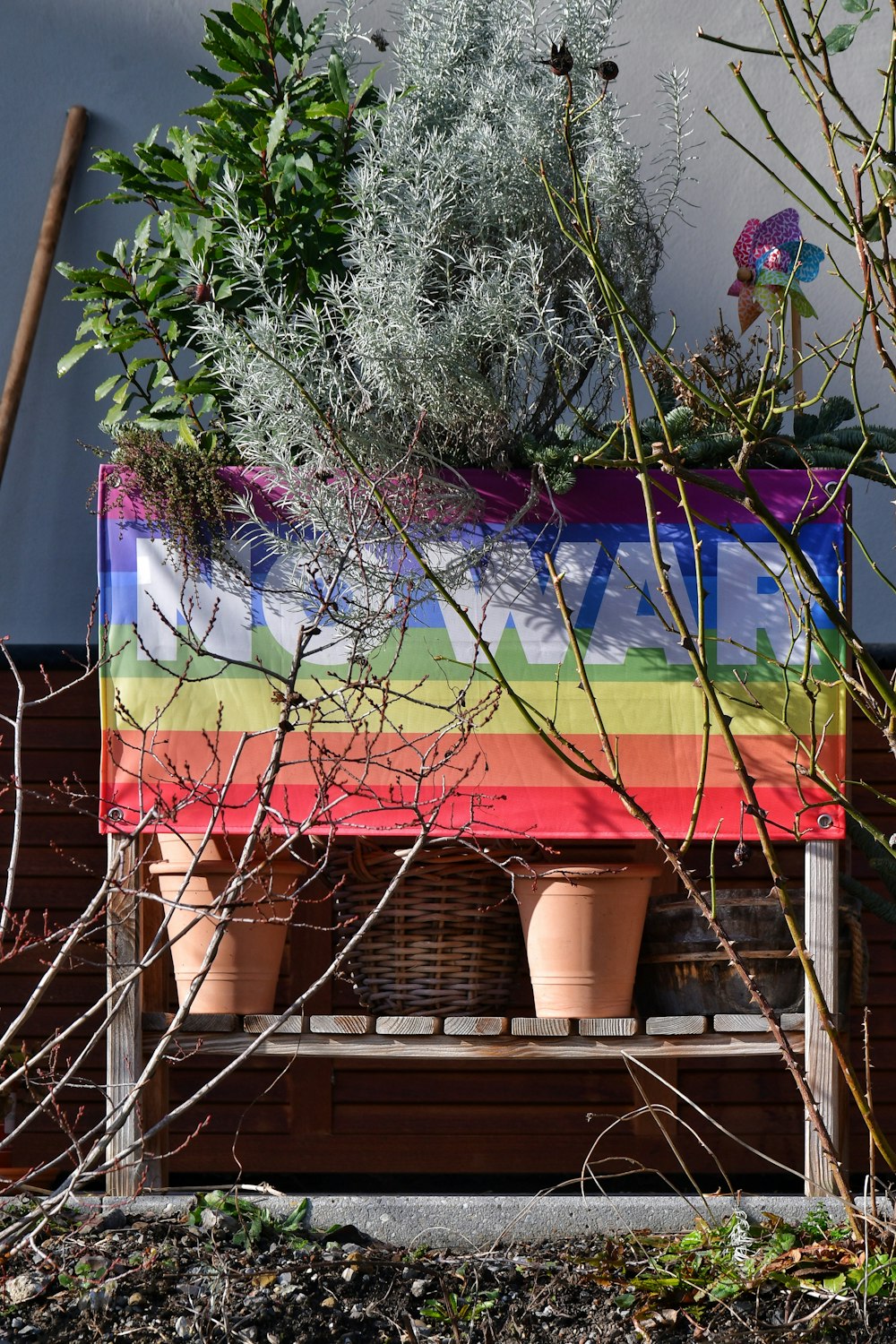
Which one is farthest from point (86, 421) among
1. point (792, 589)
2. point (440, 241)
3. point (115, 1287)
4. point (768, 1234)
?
point (768, 1234)

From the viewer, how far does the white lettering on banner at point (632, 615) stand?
2.43 meters

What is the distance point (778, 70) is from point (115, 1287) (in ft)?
11.7

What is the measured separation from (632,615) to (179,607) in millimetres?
839

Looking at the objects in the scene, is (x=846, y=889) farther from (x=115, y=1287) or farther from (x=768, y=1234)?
(x=115, y=1287)

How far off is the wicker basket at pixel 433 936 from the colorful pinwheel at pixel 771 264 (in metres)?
1.22

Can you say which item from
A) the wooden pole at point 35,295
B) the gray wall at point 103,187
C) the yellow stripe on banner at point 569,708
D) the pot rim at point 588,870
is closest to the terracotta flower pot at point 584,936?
the pot rim at point 588,870

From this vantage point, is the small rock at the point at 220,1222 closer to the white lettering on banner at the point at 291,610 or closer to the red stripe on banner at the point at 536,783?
the red stripe on banner at the point at 536,783

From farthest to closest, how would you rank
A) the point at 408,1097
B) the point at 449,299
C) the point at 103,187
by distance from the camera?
the point at 103,187, the point at 408,1097, the point at 449,299

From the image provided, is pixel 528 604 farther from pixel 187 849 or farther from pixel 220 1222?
pixel 220 1222

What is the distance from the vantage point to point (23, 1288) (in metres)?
2.01

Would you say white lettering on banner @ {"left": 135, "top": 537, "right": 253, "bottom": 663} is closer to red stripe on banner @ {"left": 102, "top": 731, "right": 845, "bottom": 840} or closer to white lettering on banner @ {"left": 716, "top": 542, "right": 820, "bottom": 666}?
red stripe on banner @ {"left": 102, "top": 731, "right": 845, "bottom": 840}

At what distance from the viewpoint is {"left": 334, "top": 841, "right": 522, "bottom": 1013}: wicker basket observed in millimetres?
2510

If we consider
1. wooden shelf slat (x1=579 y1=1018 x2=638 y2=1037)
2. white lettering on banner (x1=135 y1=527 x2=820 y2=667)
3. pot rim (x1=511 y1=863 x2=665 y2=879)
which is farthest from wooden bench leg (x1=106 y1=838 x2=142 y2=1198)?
wooden shelf slat (x1=579 y1=1018 x2=638 y2=1037)

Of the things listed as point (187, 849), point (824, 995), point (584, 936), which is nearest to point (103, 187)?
point (187, 849)
